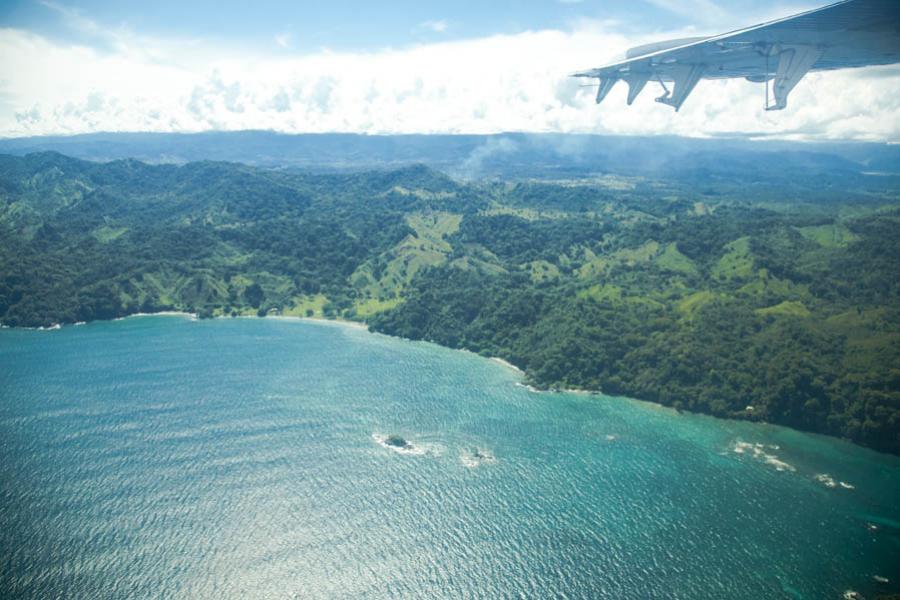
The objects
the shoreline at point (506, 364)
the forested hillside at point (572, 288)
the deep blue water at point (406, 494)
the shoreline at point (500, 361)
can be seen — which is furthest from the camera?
the shoreline at point (506, 364)

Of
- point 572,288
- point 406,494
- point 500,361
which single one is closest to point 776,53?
point 406,494

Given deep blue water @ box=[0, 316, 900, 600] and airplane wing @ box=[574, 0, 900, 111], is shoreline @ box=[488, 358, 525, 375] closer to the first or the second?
deep blue water @ box=[0, 316, 900, 600]

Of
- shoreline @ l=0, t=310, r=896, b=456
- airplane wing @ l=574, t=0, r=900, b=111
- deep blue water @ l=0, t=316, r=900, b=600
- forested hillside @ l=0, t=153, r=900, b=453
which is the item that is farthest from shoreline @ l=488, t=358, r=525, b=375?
airplane wing @ l=574, t=0, r=900, b=111

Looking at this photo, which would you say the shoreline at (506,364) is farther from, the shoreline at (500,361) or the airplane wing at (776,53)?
the airplane wing at (776,53)

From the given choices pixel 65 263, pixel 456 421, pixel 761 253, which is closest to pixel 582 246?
pixel 761 253

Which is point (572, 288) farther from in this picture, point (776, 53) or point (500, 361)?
point (776, 53)

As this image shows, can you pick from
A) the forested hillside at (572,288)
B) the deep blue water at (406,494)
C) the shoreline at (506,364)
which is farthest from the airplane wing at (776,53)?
the shoreline at (506,364)

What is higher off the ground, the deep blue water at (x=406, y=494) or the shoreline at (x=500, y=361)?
the deep blue water at (x=406, y=494)

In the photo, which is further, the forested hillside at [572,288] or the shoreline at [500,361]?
the forested hillside at [572,288]
